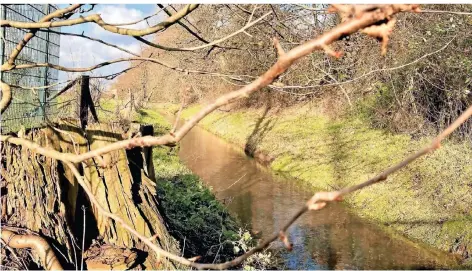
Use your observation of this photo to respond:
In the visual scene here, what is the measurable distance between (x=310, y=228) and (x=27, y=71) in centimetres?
638

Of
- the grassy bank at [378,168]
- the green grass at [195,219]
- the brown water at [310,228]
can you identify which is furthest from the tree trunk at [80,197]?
the grassy bank at [378,168]

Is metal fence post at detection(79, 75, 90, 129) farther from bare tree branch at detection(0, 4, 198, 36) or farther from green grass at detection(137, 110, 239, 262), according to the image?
bare tree branch at detection(0, 4, 198, 36)

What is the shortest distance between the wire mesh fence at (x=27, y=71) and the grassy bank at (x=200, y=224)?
1.63 m

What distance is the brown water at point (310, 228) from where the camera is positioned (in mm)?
8078

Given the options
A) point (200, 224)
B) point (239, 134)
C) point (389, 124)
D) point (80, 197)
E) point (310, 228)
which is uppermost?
point (389, 124)

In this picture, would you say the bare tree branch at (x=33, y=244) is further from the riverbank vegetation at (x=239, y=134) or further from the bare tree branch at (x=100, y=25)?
the bare tree branch at (x=100, y=25)

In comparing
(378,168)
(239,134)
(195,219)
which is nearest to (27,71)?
(195,219)

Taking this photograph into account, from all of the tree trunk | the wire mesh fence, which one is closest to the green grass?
the tree trunk

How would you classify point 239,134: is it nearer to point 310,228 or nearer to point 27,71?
point 310,228

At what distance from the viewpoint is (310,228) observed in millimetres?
9539

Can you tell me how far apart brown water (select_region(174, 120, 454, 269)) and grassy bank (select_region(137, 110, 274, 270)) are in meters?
0.73

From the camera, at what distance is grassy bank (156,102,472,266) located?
30.6ft

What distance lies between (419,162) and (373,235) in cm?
289

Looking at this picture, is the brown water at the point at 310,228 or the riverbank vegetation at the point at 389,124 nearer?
the brown water at the point at 310,228
